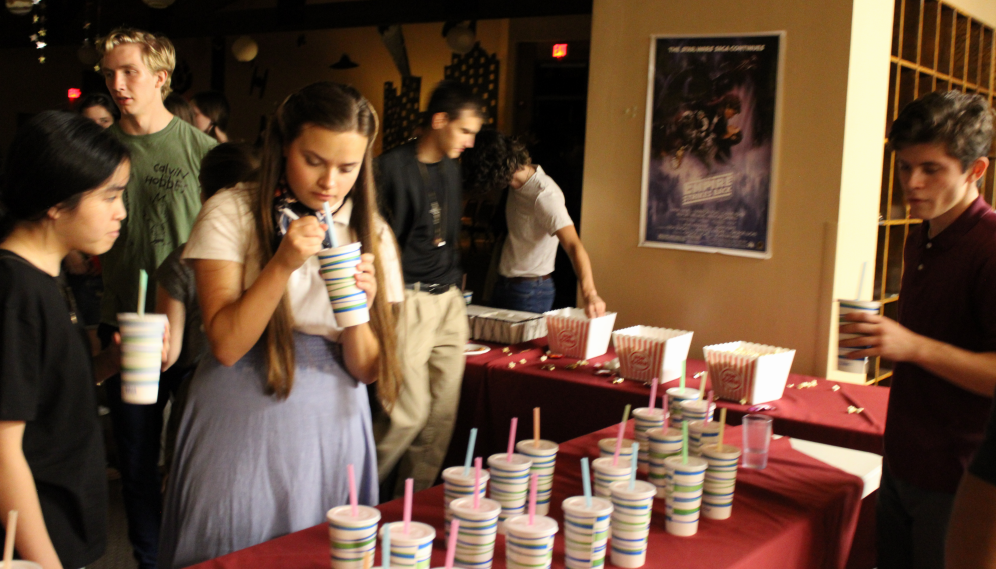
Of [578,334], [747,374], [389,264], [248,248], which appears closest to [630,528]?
[389,264]

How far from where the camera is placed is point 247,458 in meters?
1.43

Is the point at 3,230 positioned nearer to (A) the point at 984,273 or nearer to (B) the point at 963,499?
(B) the point at 963,499

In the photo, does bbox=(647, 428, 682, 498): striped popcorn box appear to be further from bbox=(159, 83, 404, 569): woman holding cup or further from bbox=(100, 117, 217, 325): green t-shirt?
bbox=(100, 117, 217, 325): green t-shirt

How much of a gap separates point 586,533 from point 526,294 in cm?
261

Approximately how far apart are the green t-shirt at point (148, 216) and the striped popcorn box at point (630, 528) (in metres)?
1.71

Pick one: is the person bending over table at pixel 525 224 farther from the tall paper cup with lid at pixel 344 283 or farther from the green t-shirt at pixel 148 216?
the tall paper cup with lid at pixel 344 283

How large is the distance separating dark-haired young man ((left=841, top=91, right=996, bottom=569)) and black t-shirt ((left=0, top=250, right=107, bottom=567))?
1403mm

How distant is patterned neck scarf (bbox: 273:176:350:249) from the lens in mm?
1444

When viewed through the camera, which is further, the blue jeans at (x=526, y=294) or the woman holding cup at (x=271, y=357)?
the blue jeans at (x=526, y=294)

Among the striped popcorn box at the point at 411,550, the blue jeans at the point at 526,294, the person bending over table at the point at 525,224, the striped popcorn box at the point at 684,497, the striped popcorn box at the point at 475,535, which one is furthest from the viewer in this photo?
the blue jeans at the point at 526,294

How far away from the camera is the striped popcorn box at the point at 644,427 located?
172 cm

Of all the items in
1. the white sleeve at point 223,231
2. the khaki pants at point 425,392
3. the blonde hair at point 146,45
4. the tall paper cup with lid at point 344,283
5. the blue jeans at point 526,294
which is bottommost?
the khaki pants at point 425,392

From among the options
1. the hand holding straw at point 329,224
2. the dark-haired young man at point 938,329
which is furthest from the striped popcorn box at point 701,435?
the hand holding straw at point 329,224

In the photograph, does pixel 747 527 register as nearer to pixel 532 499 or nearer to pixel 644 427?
pixel 644 427
